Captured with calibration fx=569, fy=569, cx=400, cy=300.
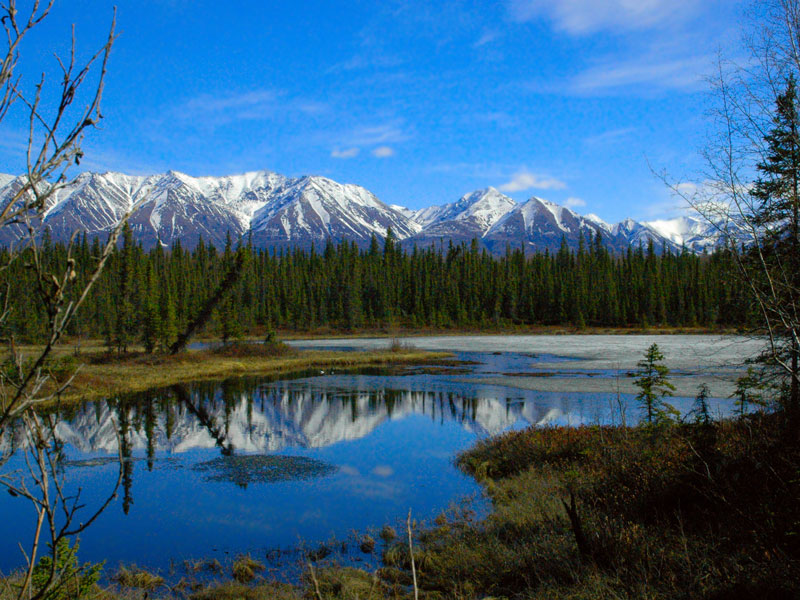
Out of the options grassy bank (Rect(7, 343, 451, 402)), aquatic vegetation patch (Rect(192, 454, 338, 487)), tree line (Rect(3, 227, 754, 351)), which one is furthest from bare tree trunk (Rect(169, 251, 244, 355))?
tree line (Rect(3, 227, 754, 351))

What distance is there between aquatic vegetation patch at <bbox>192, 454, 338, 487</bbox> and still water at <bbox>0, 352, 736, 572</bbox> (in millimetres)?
56

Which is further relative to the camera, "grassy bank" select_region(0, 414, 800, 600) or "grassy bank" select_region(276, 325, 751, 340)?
"grassy bank" select_region(276, 325, 751, 340)

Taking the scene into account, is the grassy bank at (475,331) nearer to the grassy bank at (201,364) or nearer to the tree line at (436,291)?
the tree line at (436,291)

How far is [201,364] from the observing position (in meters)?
41.8

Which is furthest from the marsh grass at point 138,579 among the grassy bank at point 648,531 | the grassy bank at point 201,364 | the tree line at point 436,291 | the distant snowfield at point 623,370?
the tree line at point 436,291

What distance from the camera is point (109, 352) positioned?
4284 cm

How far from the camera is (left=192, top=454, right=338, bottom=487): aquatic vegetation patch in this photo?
15.6 metres

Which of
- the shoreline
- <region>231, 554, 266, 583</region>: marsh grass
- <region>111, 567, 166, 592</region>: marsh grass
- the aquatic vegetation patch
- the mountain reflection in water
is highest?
the shoreline

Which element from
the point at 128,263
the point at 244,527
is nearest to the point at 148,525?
the point at 244,527

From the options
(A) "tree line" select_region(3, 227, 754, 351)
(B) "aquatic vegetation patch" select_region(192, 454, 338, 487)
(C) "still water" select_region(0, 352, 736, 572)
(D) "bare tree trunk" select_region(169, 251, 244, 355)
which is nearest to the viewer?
(C) "still water" select_region(0, 352, 736, 572)

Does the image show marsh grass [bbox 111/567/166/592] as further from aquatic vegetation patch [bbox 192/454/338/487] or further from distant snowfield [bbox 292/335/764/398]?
distant snowfield [bbox 292/335/764/398]

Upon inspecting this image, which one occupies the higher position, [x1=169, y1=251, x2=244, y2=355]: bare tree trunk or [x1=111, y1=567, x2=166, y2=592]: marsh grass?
[x1=169, y1=251, x2=244, y2=355]: bare tree trunk

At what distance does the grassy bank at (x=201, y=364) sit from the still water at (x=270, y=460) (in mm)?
2546

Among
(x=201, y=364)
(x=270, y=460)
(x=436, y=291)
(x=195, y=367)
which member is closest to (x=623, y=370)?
(x=270, y=460)
